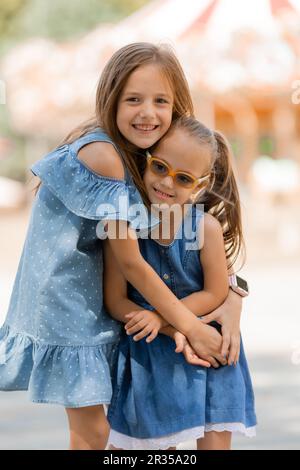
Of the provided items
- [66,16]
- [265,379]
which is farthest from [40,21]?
[265,379]

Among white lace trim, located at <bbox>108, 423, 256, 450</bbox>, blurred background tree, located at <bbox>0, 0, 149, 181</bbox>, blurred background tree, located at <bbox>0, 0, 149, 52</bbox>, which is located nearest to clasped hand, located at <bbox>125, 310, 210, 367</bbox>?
white lace trim, located at <bbox>108, 423, 256, 450</bbox>

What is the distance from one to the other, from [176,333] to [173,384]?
0.13m

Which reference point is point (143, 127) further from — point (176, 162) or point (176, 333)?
point (176, 333)

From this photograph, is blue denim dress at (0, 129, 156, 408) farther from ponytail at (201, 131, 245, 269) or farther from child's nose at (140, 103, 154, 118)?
ponytail at (201, 131, 245, 269)

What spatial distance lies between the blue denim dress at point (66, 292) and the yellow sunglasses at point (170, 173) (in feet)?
0.23

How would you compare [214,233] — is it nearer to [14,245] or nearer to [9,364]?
[9,364]

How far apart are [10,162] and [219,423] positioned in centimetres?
1723

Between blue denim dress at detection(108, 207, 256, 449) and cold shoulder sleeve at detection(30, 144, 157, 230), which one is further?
blue denim dress at detection(108, 207, 256, 449)

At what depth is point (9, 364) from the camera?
2346 millimetres

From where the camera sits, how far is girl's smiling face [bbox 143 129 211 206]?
2.27 meters

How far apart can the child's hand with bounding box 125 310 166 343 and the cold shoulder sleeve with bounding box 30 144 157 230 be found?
0.21m

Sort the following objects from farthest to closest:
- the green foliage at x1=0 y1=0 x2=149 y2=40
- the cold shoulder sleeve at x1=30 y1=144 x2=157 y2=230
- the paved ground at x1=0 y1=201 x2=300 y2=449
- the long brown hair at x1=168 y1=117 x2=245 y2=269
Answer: the green foliage at x1=0 y1=0 x2=149 y2=40
the paved ground at x1=0 y1=201 x2=300 y2=449
the long brown hair at x1=168 y1=117 x2=245 y2=269
the cold shoulder sleeve at x1=30 y1=144 x2=157 y2=230

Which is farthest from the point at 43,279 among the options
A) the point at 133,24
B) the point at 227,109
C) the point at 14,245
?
the point at 227,109

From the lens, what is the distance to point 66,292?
2275mm
